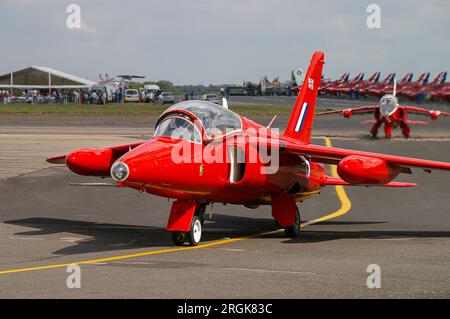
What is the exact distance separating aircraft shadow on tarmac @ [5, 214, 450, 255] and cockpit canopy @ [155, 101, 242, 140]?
2.38 metres

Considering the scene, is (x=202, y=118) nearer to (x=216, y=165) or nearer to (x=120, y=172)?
(x=216, y=165)

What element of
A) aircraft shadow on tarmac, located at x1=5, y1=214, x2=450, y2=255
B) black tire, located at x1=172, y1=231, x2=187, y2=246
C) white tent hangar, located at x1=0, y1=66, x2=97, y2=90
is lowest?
aircraft shadow on tarmac, located at x1=5, y1=214, x2=450, y2=255

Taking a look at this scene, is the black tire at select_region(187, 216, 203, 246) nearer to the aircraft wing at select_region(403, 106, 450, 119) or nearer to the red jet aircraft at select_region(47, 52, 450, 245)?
the red jet aircraft at select_region(47, 52, 450, 245)

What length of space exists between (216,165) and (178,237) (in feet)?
5.25

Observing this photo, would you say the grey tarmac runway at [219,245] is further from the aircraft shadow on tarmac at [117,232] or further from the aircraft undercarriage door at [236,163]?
the aircraft undercarriage door at [236,163]

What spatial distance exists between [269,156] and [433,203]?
29.0 ft

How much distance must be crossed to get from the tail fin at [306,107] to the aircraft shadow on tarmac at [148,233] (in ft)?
7.80

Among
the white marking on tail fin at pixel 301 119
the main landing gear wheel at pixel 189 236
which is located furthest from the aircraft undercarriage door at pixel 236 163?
the white marking on tail fin at pixel 301 119

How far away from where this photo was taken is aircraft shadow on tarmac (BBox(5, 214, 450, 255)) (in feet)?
55.6

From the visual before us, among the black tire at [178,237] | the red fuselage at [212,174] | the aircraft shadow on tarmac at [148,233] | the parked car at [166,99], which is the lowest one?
the aircraft shadow on tarmac at [148,233]

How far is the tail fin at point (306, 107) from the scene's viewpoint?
2166 cm

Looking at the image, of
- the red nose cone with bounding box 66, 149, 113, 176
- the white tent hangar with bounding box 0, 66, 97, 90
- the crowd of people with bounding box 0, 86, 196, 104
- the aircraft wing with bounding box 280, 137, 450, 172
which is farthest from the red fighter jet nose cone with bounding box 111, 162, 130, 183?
the white tent hangar with bounding box 0, 66, 97, 90

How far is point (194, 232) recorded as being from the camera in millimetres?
16688
